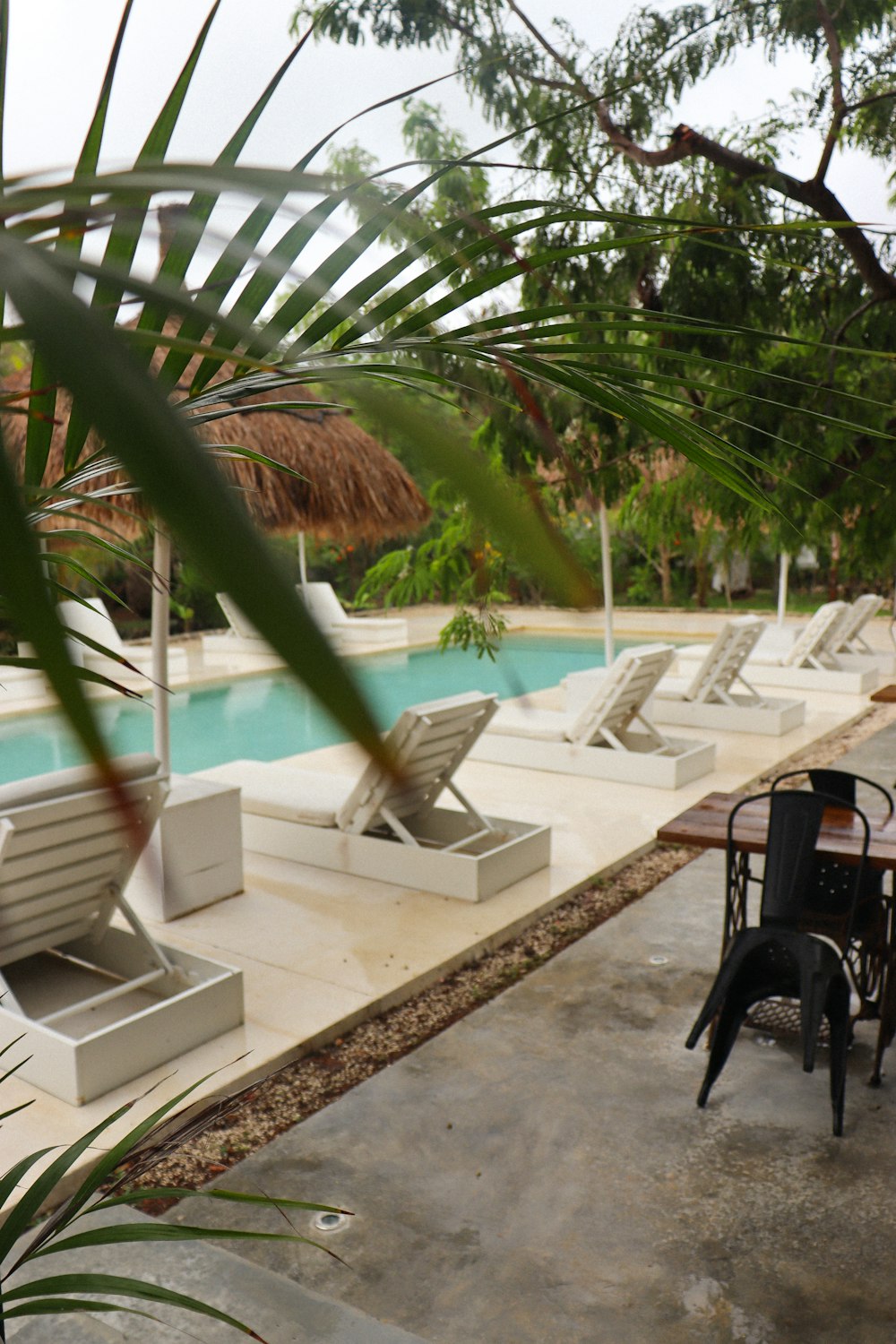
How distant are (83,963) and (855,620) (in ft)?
34.2

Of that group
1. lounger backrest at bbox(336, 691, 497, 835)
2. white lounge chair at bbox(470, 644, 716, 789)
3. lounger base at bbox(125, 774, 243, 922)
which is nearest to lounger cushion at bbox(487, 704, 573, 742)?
white lounge chair at bbox(470, 644, 716, 789)

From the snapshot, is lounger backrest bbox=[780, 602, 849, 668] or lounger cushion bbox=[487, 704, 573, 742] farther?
lounger backrest bbox=[780, 602, 849, 668]

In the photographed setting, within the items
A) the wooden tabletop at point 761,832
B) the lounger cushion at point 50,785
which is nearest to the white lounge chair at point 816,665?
the wooden tabletop at point 761,832

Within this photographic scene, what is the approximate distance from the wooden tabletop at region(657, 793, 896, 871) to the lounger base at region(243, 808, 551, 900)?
1.31 meters

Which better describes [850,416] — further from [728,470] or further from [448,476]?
[448,476]

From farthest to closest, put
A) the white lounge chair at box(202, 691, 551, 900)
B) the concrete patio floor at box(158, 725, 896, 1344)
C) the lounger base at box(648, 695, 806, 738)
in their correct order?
the lounger base at box(648, 695, 806, 738) < the white lounge chair at box(202, 691, 551, 900) < the concrete patio floor at box(158, 725, 896, 1344)

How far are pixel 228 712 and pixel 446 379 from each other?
10981 millimetres

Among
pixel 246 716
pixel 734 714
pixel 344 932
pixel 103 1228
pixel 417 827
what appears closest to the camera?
pixel 103 1228

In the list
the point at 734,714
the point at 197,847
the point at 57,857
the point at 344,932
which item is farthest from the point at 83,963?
the point at 734,714

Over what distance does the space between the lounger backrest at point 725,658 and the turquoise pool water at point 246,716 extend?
5.33 ft

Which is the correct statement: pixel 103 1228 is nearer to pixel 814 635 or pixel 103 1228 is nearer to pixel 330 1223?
pixel 330 1223

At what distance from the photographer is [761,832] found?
3.50 metres

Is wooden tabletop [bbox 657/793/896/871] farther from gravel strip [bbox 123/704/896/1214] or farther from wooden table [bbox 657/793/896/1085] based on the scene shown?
gravel strip [bbox 123/704/896/1214]

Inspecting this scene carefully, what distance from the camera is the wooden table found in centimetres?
327
